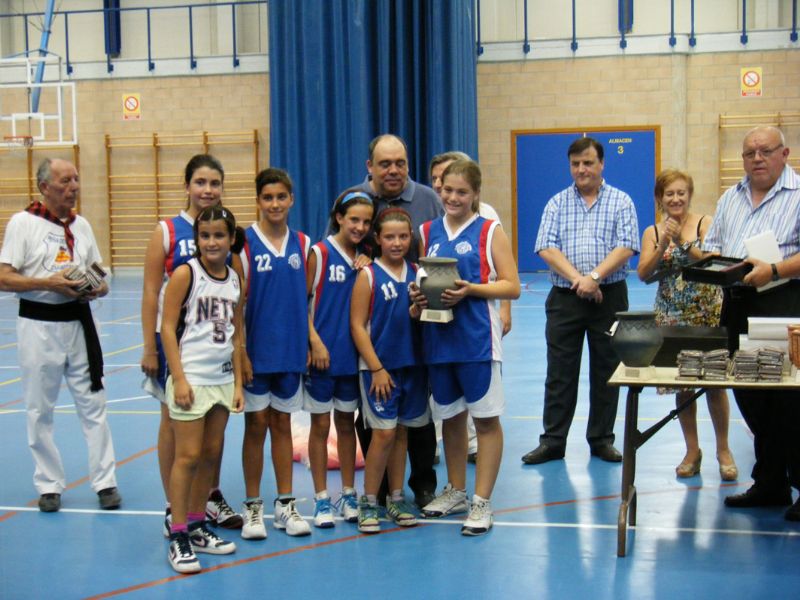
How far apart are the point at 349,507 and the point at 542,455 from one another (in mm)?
1355

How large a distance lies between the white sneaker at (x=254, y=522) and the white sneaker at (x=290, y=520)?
72 mm

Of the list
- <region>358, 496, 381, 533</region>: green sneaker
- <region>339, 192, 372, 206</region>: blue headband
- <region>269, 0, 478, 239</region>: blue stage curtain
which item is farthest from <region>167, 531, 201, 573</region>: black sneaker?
<region>269, 0, 478, 239</region>: blue stage curtain

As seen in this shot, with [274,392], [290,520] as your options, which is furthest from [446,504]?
[274,392]

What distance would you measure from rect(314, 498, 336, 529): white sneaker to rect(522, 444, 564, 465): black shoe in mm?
1369

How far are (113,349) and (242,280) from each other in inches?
230

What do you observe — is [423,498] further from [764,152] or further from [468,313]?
[764,152]

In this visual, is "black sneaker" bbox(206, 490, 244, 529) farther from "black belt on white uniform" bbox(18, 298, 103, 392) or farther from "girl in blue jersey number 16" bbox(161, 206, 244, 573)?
"black belt on white uniform" bbox(18, 298, 103, 392)

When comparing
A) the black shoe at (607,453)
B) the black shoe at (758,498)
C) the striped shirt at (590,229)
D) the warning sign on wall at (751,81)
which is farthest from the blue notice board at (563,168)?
the black shoe at (758,498)

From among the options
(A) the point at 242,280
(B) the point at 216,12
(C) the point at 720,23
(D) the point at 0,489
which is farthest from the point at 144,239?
(A) the point at 242,280

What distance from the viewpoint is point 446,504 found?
14.0 feet

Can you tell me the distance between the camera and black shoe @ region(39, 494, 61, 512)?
175 inches

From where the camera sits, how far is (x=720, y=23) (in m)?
15.4

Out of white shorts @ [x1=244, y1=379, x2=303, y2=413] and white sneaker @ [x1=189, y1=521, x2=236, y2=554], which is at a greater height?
white shorts @ [x1=244, y1=379, x2=303, y2=413]

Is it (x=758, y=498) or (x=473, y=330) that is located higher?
(x=473, y=330)
